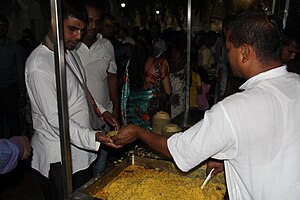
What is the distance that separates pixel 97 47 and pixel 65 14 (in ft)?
3.92

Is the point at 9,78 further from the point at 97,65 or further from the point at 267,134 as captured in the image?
the point at 267,134

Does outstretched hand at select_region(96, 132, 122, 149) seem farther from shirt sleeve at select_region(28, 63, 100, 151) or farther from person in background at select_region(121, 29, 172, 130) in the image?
person in background at select_region(121, 29, 172, 130)

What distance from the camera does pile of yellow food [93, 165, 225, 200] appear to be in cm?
162

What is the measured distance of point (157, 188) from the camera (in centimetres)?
169

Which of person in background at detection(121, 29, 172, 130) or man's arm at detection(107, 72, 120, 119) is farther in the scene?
man's arm at detection(107, 72, 120, 119)

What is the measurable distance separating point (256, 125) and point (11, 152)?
1069 millimetres

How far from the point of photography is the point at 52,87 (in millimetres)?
1656

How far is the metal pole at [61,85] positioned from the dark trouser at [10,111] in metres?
2.96

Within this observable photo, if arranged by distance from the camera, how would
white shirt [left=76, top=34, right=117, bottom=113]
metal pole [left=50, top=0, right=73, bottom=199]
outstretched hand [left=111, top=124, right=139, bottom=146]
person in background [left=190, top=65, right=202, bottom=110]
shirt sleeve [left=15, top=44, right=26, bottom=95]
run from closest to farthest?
metal pole [left=50, top=0, right=73, bottom=199], outstretched hand [left=111, top=124, right=139, bottom=146], white shirt [left=76, top=34, right=117, bottom=113], shirt sleeve [left=15, top=44, right=26, bottom=95], person in background [left=190, top=65, right=202, bottom=110]

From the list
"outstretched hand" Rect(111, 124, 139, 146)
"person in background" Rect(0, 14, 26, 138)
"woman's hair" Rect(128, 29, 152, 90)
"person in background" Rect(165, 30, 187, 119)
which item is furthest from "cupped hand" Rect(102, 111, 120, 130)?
"person in background" Rect(0, 14, 26, 138)

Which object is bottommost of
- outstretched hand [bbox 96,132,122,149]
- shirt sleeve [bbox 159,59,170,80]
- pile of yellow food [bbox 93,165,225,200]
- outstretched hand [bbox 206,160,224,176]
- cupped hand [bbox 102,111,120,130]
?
pile of yellow food [bbox 93,165,225,200]

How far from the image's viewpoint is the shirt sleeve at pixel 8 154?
4.60 ft

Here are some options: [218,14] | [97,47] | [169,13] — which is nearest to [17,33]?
[97,47]

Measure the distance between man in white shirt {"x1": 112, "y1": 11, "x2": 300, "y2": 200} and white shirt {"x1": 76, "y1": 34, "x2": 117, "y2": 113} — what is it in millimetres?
1706
